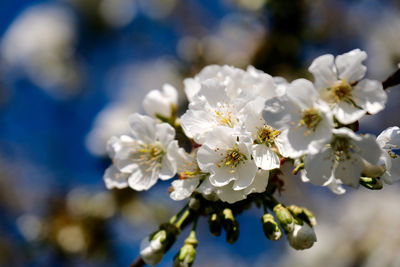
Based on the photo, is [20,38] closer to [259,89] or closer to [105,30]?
[105,30]

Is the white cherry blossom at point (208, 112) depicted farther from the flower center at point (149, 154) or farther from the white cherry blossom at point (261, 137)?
the flower center at point (149, 154)

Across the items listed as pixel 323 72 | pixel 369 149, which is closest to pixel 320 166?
pixel 369 149

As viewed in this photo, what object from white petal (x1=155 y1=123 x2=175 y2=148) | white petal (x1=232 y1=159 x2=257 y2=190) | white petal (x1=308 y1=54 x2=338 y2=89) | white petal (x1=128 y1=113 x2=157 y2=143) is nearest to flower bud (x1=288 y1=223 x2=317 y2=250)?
white petal (x1=232 y1=159 x2=257 y2=190)

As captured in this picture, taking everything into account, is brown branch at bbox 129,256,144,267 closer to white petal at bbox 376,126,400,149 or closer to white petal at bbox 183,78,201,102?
white petal at bbox 183,78,201,102

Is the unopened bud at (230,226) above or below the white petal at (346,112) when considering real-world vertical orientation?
below

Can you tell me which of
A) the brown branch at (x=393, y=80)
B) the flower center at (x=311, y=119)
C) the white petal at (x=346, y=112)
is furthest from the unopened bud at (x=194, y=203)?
the brown branch at (x=393, y=80)
